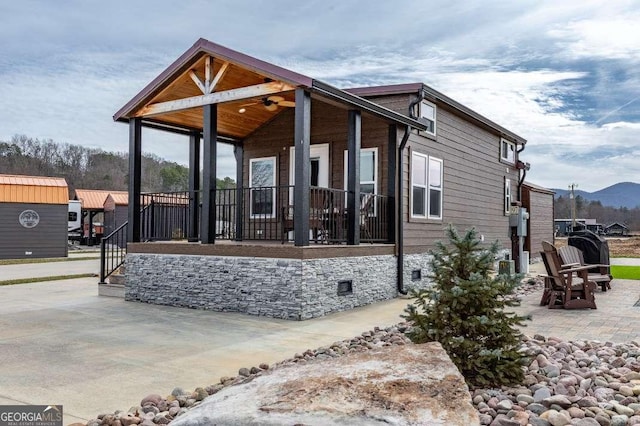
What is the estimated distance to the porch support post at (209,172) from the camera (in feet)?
25.4

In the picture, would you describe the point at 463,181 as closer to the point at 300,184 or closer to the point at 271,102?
the point at 271,102

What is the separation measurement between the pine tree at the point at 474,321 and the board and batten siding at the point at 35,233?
68.7ft

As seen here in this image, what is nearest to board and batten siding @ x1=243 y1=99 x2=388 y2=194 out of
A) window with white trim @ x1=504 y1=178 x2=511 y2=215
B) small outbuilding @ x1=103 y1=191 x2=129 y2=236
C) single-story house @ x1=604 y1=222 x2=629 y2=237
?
window with white trim @ x1=504 y1=178 x2=511 y2=215

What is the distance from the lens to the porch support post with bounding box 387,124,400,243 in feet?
30.1

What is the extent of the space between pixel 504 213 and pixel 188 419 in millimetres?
13952

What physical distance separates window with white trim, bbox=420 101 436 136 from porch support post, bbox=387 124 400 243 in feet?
3.77

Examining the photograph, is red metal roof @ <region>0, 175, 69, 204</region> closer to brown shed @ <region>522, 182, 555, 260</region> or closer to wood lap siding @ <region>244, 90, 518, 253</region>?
wood lap siding @ <region>244, 90, 518, 253</region>

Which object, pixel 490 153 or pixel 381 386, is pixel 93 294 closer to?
pixel 381 386

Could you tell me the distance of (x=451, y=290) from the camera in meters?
3.65

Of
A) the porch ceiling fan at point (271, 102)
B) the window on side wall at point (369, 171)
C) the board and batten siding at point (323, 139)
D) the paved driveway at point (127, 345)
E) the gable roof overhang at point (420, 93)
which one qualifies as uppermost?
the gable roof overhang at point (420, 93)

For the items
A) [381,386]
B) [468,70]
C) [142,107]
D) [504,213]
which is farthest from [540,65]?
[381,386]

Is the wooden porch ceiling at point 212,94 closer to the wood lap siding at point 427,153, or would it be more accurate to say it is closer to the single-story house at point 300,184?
the single-story house at point 300,184

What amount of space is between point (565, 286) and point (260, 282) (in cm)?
452

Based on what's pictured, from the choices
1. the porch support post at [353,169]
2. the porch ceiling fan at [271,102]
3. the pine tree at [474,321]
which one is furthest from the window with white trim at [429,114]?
the pine tree at [474,321]
